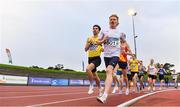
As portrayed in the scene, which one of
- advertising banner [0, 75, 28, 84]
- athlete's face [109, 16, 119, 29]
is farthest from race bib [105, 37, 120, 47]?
advertising banner [0, 75, 28, 84]

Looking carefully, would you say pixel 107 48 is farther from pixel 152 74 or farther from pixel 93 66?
pixel 152 74

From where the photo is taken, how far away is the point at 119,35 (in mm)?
8891

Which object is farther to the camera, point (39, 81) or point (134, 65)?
point (39, 81)

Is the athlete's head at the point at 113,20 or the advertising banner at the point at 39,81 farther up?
the athlete's head at the point at 113,20

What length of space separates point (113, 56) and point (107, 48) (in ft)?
0.90

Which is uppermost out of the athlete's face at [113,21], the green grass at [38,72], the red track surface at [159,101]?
the green grass at [38,72]

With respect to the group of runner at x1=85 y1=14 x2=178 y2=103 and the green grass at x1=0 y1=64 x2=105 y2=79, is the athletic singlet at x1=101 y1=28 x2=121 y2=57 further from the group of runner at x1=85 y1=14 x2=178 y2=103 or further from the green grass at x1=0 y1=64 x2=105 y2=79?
the green grass at x1=0 y1=64 x2=105 y2=79

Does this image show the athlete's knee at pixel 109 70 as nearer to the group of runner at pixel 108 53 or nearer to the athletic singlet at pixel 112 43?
the group of runner at pixel 108 53

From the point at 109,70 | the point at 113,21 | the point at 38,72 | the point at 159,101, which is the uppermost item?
the point at 38,72

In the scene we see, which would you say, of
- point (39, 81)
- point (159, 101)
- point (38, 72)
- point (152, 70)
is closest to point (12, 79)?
point (39, 81)

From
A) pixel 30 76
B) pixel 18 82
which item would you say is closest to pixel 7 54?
pixel 30 76

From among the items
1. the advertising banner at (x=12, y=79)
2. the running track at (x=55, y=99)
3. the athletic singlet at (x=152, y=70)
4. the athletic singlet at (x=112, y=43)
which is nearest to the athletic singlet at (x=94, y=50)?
the running track at (x=55, y=99)

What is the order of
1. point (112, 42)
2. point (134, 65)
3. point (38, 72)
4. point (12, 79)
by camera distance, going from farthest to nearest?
point (38, 72)
point (12, 79)
point (134, 65)
point (112, 42)

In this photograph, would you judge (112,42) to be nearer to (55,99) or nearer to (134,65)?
(55,99)
